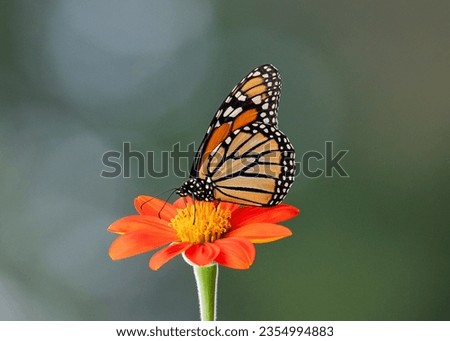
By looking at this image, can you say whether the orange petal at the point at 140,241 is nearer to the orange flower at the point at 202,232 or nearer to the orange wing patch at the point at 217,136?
the orange flower at the point at 202,232

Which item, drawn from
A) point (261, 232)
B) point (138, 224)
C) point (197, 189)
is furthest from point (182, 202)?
point (261, 232)

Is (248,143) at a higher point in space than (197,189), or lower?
higher

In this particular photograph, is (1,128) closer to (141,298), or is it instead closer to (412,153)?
(141,298)

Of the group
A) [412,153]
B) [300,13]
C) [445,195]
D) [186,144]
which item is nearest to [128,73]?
→ [186,144]

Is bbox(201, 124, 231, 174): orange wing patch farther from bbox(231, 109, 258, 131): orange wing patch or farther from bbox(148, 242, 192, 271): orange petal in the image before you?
bbox(148, 242, 192, 271): orange petal

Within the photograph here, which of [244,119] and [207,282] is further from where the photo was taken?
[244,119]

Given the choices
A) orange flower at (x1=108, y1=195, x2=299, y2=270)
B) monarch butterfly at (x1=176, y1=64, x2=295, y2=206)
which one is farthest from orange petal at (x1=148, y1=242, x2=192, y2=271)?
monarch butterfly at (x1=176, y1=64, x2=295, y2=206)

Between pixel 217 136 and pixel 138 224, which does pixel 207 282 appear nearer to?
pixel 138 224

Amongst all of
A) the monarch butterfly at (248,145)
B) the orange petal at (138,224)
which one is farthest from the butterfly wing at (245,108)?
the orange petal at (138,224)
